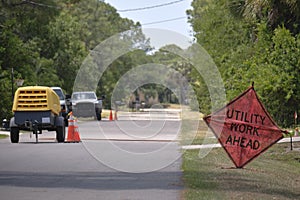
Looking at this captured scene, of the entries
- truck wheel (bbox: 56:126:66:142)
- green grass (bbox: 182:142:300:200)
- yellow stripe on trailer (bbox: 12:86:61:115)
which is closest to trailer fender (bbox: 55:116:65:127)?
truck wheel (bbox: 56:126:66:142)

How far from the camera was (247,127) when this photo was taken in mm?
16516

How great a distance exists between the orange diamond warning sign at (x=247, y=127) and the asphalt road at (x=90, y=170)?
1.49 m

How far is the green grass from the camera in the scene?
13023mm

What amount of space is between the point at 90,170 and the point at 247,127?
12.7 ft

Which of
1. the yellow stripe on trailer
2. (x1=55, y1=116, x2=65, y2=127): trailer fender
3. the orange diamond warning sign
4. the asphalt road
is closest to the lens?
the asphalt road

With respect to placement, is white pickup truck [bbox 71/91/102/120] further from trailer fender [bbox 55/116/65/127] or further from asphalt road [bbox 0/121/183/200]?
trailer fender [bbox 55/116/65/127]

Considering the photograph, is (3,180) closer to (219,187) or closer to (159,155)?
(219,187)

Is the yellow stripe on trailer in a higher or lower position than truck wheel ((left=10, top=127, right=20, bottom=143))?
higher

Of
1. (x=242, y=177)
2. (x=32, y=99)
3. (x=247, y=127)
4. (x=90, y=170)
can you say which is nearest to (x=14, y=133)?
(x=32, y=99)

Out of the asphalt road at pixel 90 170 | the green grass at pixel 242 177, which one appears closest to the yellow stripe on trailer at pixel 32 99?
the asphalt road at pixel 90 170

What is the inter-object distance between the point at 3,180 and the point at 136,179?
9.21ft

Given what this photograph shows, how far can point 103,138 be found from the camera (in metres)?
29.0

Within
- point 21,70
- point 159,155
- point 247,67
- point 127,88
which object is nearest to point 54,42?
point 127,88

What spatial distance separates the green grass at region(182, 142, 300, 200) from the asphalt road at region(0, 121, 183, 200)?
409 mm
